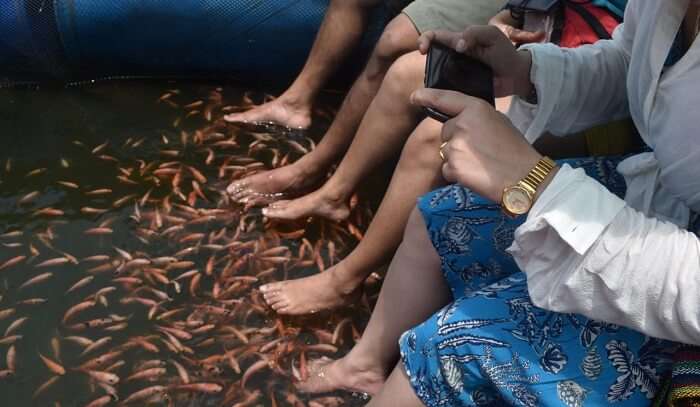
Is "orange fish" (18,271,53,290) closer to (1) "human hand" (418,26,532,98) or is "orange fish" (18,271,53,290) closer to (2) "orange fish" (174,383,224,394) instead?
(2) "orange fish" (174,383,224,394)

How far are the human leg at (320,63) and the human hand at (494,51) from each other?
66.1 inches

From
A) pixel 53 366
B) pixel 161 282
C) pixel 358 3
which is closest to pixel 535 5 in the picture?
pixel 358 3

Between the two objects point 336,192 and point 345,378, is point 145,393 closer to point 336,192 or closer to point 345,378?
point 345,378

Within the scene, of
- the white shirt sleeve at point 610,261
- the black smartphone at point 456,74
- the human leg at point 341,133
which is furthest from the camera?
the human leg at point 341,133

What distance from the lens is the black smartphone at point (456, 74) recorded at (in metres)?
2.32

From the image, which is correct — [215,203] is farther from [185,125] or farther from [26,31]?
[26,31]

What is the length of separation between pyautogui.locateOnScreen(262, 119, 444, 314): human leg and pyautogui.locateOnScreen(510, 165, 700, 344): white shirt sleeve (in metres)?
0.93

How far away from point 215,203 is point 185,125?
73 centimetres

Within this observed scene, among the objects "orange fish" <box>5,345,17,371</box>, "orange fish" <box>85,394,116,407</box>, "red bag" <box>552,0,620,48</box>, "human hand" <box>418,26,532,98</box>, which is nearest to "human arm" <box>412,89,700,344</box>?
"human hand" <box>418,26,532,98</box>

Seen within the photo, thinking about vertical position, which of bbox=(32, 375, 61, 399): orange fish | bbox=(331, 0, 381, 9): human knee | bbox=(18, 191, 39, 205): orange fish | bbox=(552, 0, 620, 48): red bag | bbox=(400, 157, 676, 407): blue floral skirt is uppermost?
bbox=(552, 0, 620, 48): red bag

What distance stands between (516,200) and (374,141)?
145 centimetres

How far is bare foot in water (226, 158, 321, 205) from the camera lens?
3.77m

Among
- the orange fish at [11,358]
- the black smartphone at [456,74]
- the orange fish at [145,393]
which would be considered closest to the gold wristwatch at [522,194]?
the black smartphone at [456,74]

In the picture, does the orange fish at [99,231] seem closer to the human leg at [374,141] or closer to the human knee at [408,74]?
the human leg at [374,141]
